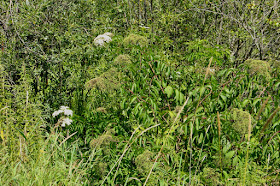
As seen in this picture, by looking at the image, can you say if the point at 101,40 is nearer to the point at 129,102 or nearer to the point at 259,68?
the point at 129,102

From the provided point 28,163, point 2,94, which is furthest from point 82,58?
point 28,163

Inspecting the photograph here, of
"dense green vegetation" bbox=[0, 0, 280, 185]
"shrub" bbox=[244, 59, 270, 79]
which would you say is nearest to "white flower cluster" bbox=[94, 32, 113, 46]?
"dense green vegetation" bbox=[0, 0, 280, 185]

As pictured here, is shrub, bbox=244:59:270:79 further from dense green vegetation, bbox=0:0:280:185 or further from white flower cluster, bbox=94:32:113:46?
white flower cluster, bbox=94:32:113:46

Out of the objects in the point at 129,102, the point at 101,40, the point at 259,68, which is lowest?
the point at 129,102

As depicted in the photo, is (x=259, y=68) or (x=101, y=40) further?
(x=101, y=40)

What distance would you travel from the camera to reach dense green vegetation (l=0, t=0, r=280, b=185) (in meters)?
2.12

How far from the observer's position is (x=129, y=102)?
7.27 feet

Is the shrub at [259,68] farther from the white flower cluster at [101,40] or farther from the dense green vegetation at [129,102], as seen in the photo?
the white flower cluster at [101,40]

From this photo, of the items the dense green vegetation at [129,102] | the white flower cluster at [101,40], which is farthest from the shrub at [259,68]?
the white flower cluster at [101,40]

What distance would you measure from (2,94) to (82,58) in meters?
1.30

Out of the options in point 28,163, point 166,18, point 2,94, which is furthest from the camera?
point 166,18

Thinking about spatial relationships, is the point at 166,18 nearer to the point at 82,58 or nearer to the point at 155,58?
the point at 82,58

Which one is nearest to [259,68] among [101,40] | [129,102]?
[129,102]

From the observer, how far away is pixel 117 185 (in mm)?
2518
